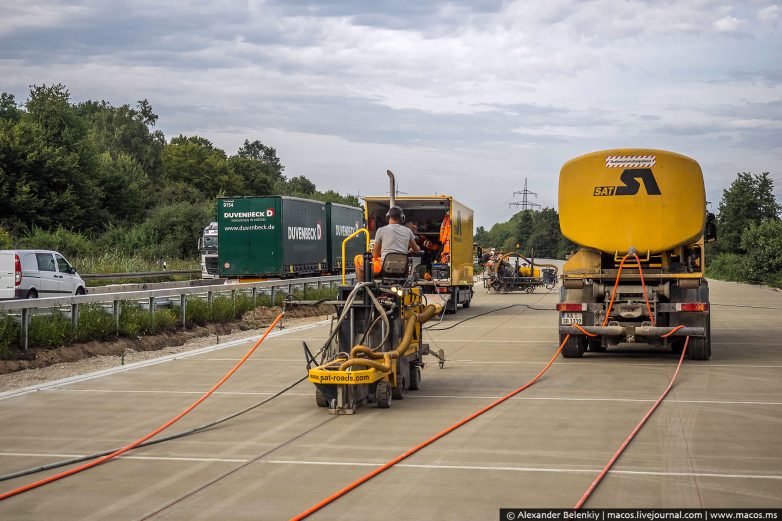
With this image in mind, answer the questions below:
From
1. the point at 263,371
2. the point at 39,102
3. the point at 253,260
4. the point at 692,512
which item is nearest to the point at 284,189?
the point at 39,102

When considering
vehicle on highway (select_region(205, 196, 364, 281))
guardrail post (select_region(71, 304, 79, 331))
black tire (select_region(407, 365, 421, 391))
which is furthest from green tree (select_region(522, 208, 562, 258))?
black tire (select_region(407, 365, 421, 391))

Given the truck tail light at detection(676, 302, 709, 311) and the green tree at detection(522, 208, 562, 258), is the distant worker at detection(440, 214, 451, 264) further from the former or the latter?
the green tree at detection(522, 208, 562, 258)

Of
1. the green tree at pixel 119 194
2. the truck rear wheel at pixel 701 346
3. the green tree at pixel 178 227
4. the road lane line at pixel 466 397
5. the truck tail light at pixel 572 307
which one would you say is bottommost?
the road lane line at pixel 466 397

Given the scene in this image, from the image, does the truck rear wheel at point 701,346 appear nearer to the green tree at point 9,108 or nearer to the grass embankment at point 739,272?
the grass embankment at point 739,272

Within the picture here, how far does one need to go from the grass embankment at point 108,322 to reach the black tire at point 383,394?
282 inches

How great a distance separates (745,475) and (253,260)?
107 ft

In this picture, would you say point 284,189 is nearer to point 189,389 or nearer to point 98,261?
point 98,261

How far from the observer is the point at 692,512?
7.16m

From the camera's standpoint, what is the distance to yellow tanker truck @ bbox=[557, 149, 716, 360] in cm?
1769

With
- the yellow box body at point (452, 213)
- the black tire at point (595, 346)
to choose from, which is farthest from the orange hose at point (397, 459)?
the yellow box body at point (452, 213)

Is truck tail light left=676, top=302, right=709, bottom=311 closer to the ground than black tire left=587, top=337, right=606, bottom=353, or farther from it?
farther from it

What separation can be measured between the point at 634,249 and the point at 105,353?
9.62 m

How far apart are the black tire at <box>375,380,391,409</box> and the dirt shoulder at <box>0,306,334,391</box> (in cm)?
553

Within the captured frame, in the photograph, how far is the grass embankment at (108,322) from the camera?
17.1m
